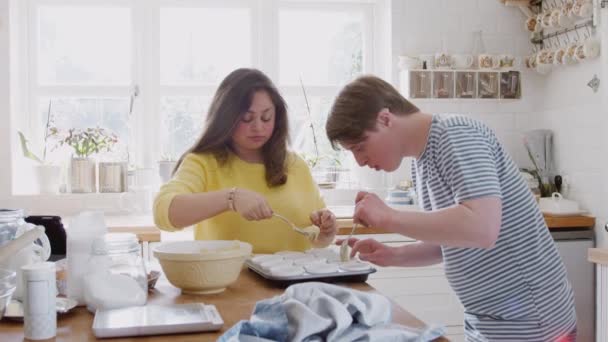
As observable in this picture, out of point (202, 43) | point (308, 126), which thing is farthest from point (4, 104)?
point (308, 126)

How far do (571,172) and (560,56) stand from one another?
0.62 metres

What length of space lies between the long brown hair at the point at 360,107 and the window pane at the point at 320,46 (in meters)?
2.55

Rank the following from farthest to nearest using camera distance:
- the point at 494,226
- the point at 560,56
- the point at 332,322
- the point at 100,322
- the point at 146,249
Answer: the point at 560,56
the point at 146,249
the point at 494,226
the point at 100,322
the point at 332,322

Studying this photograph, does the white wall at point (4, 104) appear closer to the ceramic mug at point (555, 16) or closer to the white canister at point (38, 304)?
the white canister at point (38, 304)

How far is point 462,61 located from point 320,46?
2.83ft

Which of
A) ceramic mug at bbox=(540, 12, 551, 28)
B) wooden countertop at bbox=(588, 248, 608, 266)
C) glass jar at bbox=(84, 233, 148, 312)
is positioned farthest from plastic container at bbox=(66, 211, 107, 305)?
ceramic mug at bbox=(540, 12, 551, 28)

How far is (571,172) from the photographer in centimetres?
353

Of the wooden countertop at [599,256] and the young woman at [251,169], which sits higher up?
the young woman at [251,169]

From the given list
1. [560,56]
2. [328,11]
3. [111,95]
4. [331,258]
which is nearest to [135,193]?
[111,95]

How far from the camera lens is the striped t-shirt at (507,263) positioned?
1444mm

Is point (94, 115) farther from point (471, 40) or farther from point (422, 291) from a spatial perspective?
point (471, 40)

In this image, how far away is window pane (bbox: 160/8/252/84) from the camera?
392cm

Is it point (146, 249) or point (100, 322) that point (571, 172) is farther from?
point (100, 322)

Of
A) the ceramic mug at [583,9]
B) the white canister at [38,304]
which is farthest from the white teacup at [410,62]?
the white canister at [38,304]
